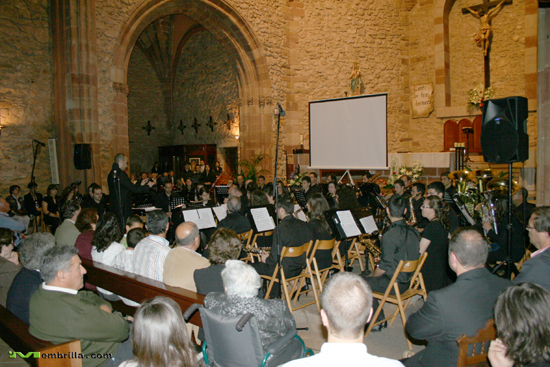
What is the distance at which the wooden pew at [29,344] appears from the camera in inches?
73.8

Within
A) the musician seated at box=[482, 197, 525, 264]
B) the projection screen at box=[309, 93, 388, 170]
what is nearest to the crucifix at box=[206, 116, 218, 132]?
the projection screen at box=[309, 93, 388, 170]

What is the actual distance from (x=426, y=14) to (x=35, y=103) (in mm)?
12514

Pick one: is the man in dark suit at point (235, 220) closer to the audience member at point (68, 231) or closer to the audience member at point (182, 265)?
the audience member at point (68, 231)

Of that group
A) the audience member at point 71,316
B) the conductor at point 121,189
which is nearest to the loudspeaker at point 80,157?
the conductor at point 121,189

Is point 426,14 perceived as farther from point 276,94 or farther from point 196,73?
point 196,73

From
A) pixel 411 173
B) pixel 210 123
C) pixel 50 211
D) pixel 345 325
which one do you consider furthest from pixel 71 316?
pixel 210 123

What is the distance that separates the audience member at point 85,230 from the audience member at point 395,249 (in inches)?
109

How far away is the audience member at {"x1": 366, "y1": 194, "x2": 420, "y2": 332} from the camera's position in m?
3.42

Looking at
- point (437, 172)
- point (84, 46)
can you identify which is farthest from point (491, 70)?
point (84, 46)

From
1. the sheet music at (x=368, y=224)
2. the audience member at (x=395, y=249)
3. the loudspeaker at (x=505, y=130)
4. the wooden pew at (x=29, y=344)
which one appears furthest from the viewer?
Answer: the sheet music at (x=368, y=224)

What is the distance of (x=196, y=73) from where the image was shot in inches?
634

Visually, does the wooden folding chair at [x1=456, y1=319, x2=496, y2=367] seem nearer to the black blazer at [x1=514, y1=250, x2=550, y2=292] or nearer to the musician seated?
the black blazer at [x1=514, y1=250, x2=550, y2=292]

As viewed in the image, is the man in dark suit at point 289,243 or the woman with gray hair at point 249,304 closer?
the woman with gray hair at point 249,304

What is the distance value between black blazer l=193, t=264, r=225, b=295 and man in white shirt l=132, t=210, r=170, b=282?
1.95 ft
